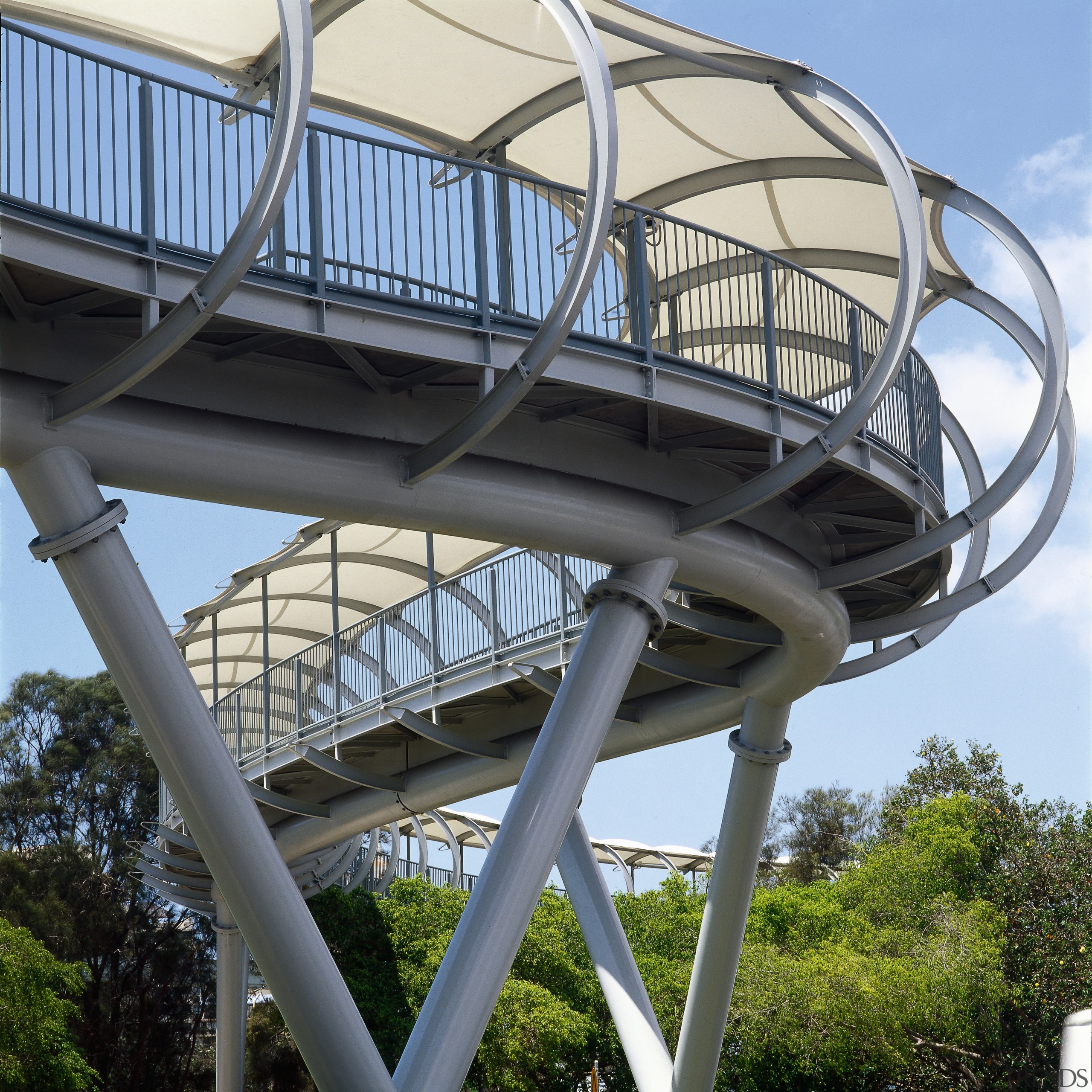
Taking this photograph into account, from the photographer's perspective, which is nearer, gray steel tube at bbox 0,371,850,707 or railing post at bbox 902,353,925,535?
gray steel tube at bbox 0,371,850,707

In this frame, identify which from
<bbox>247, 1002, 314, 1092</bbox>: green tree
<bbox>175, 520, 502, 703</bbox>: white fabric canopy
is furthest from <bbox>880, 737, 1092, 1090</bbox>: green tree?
<bbox>247, 1002, 314, 1092</bbox>: green tree

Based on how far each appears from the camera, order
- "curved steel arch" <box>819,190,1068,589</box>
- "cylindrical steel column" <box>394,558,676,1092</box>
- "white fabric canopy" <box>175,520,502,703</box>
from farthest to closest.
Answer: "white fabric canopy" <box>175,520,502,703</box> < "curved steel arch" <box>819,190,1068,589</box> < "cylindrical steel column" <box>394,558,676,1092</box>

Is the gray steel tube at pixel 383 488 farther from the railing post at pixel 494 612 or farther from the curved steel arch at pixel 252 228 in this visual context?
the railing post at pixel 494 612

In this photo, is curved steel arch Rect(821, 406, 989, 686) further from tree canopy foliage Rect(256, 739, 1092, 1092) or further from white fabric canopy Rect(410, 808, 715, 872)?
white fabric canopy Rect(410, 808, 715, 872)

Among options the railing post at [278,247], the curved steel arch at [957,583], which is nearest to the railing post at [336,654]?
the curved steel arch at [957,583]

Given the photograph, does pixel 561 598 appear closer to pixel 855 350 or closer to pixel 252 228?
pixel 855 350

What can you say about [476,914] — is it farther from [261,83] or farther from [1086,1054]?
[261,83]

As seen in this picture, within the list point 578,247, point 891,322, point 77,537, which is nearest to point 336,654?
point 891,322

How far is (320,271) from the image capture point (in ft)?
31.3

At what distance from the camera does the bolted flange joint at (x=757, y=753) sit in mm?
16297

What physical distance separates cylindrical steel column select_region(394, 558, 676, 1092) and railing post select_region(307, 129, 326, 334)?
381 cm

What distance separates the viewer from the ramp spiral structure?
9250mm

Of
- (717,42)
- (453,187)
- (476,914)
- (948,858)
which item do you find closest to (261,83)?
(453,187)

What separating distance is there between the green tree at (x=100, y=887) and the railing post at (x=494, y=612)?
32.3 metres
